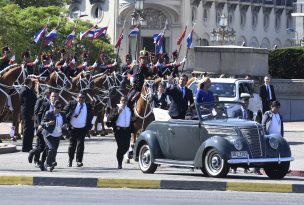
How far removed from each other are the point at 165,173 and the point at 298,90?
1030 inches

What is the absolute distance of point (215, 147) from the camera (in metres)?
25.6

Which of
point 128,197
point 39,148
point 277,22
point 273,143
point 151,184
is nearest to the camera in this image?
point 128,197

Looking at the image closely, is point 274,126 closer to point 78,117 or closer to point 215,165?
point 215,165

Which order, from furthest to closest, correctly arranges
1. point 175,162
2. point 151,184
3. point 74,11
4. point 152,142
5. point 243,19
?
point 243,19 → point 74,11 → point 152,142 → point 175,162 → point 151,184

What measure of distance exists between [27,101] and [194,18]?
86.4m

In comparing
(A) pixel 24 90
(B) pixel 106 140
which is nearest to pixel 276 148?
(A) pixel 24 90

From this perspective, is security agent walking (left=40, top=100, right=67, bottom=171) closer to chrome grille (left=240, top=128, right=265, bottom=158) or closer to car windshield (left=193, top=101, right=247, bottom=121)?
car windshield (left=193, top=101, right=247, bottom=121)

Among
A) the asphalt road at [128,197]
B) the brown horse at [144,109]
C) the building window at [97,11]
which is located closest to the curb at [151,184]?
the asphalt road at [128,197]

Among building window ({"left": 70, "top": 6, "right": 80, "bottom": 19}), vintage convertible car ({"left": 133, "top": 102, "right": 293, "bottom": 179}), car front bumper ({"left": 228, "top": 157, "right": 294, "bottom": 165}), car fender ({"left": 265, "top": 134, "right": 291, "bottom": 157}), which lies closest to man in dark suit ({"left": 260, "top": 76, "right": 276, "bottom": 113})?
vintage convertible car ({"left": 133, "top": 102, "right": 293, "bottom": 179})

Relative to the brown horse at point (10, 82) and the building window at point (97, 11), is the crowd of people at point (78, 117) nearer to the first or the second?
the brown horse at point (10, 82)

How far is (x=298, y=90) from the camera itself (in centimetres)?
5353

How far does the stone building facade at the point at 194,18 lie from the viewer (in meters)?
116

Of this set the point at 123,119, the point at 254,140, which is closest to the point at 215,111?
the point at 254,140

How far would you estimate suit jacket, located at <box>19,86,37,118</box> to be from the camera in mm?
34594
